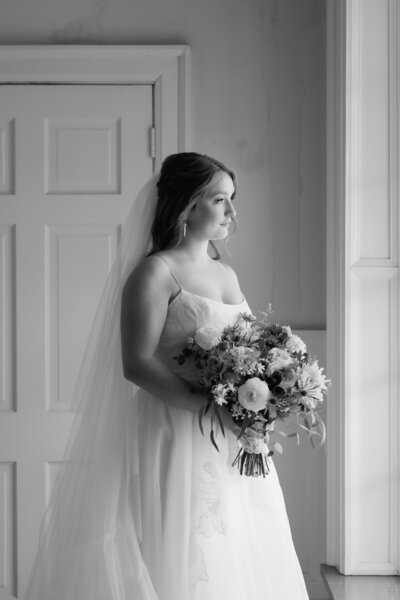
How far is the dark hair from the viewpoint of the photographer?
2.31m

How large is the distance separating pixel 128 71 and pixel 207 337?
1705 mm

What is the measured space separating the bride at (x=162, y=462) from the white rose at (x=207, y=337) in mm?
85

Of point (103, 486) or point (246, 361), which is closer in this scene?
point (246, 361)

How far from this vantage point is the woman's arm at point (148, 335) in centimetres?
216

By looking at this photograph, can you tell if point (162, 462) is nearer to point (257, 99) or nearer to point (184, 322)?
point (184, 322)

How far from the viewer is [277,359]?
2084mm

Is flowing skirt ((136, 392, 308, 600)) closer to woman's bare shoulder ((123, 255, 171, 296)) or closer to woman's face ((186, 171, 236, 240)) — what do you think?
woman's bare shoulder ((123, 255, 171, 296))

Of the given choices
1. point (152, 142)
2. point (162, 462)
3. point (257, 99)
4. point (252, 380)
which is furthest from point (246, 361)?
point (257, 99)

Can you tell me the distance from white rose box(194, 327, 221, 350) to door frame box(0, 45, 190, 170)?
4.70ft

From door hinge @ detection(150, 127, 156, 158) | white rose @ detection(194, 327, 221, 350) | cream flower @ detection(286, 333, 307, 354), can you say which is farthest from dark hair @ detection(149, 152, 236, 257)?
door hinge @ detection(150, 127, 156, 158)

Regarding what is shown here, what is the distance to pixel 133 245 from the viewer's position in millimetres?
2410

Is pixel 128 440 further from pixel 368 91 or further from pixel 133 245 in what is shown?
pixel 368 91

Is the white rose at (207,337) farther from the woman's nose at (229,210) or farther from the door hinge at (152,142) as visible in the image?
the door hinge at (152,142)

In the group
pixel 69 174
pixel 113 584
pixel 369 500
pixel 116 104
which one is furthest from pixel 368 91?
pixel 113 584
